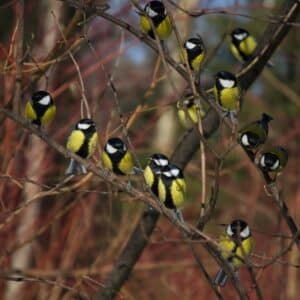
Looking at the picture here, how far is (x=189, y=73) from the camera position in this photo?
165 cm

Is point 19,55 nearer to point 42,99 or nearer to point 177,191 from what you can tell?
point 42,99

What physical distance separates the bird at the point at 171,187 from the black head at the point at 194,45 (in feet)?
1.16

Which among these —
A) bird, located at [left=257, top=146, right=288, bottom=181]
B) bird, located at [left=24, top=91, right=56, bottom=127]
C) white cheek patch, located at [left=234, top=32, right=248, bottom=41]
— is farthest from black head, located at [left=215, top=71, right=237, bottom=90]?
white cheek patch, located at [left=234, top=32, right=248, bottom=41]

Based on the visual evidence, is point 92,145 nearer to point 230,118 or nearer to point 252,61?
point 230,118

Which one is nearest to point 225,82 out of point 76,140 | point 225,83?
point 225,83

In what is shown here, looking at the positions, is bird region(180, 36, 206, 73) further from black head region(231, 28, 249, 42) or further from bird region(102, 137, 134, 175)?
black head region(231, 28, 249, 42)

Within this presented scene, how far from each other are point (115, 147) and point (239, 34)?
879mm

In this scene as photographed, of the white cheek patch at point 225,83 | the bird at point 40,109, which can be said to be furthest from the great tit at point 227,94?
the bird at point 40,109

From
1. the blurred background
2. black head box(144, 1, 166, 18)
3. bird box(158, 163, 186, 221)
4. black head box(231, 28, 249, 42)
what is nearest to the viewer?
bird box(158, 163, 186, 221)

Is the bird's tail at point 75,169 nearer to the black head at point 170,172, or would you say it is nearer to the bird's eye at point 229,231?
the black head at point 170,172

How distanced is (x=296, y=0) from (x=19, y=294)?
2.48 metres

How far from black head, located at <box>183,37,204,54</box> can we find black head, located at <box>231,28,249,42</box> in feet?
1.86

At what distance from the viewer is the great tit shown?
190 centimetres

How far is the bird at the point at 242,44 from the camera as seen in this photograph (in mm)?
2467
